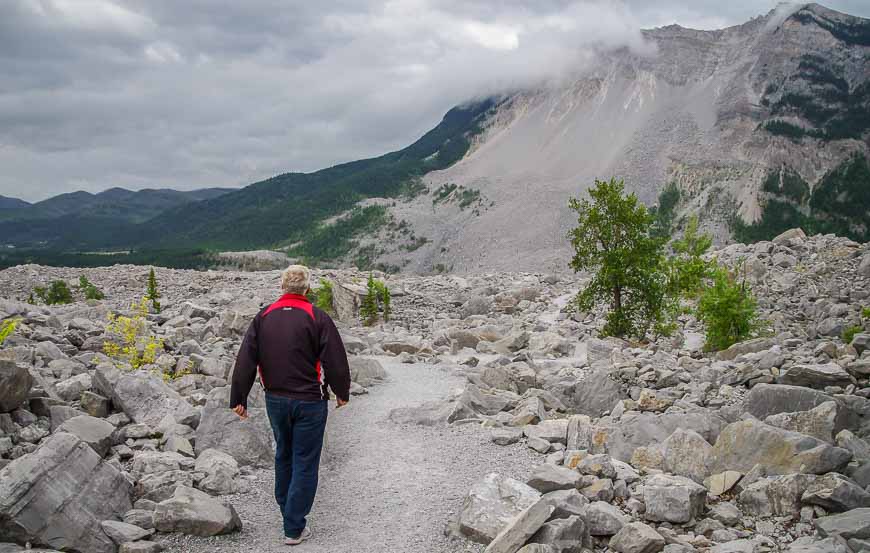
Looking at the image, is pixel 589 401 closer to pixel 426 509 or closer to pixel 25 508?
pixel 426 509

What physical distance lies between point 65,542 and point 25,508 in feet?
1.75

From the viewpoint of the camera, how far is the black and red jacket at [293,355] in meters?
7.02

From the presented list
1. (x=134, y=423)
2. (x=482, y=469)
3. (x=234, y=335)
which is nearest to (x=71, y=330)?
(x=234, y=335)

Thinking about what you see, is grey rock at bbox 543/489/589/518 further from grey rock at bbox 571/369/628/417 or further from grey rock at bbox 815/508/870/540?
grey rock at bbox 571/369/628/417

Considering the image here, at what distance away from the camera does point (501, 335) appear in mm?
25047

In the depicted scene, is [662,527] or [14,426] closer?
[662,527]

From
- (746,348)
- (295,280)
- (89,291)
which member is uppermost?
(295,280)

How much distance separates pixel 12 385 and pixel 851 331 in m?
21.1

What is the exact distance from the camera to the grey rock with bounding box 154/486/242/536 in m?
6.86

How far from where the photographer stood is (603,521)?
689 centimetres

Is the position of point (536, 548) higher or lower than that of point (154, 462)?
lower

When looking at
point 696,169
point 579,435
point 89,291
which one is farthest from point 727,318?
point 696,169

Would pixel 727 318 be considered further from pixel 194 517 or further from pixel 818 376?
pixel 194 517

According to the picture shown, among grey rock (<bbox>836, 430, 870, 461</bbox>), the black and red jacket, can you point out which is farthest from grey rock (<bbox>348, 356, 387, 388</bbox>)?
grey rock (<bbox>836, 430, 870, 461</bbox>)
